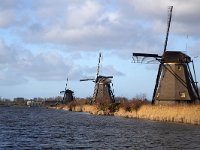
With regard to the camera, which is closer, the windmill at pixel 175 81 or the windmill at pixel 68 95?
the windmill at pixel 175 81

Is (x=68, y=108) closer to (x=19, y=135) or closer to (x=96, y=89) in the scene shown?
(x=96, y=89)

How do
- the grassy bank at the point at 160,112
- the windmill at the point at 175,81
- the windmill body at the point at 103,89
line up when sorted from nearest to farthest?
the grassy bank at the point at 160,112
the windmill at the point at 175,81
the windmill body at the point at 103,89

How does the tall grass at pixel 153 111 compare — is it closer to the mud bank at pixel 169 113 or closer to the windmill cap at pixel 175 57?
the mud bank at pixel 169 113

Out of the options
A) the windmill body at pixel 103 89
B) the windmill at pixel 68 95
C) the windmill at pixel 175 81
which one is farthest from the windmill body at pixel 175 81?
the windmill at pixel 68 95

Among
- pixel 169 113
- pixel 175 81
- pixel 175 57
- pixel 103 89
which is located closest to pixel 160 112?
pixel 169 113

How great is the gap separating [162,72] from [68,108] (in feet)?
159

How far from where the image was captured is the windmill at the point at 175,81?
4638 cm

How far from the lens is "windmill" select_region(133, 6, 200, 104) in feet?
152

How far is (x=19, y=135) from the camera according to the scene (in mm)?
28469

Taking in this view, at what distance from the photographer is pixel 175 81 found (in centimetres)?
4650

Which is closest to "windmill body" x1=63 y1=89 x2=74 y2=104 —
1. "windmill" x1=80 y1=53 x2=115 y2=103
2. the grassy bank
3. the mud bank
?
"windmill" x1=80 y1=53 x2=115 y2=103

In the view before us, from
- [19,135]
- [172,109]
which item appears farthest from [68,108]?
[19,135]

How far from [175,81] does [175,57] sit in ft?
8.80

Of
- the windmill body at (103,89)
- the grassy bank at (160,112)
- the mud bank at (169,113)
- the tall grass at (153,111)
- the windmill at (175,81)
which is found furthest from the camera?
the windmill body at (103,89)
